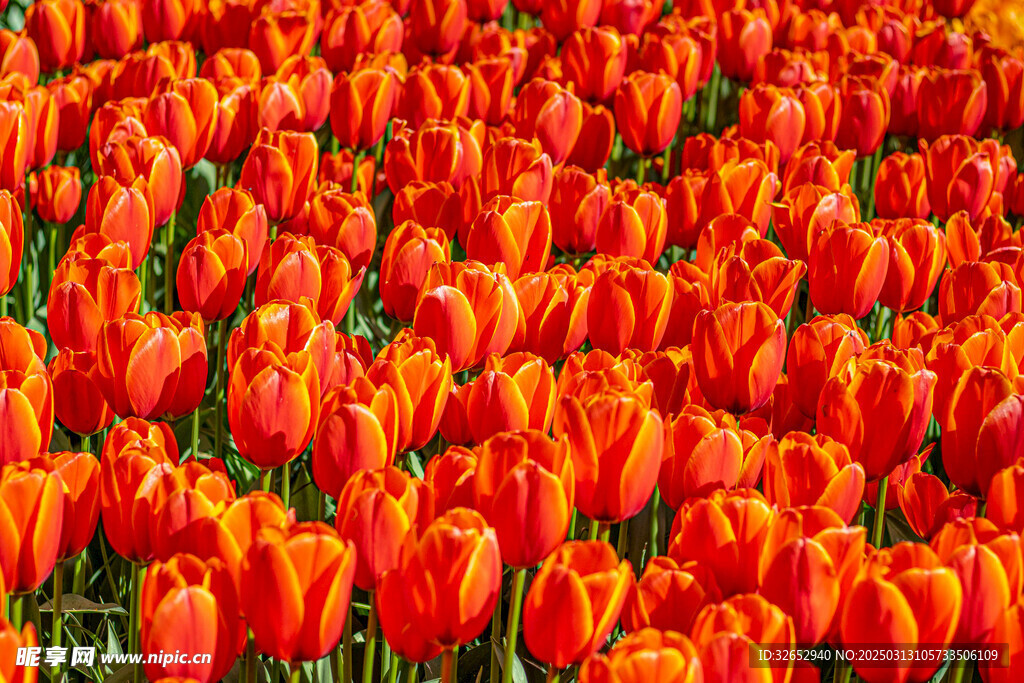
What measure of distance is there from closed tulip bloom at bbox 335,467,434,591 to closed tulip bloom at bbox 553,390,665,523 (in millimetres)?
184

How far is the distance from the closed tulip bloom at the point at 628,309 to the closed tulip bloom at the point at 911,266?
0.43 metres

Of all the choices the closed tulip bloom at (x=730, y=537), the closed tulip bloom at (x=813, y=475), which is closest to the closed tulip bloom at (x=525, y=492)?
the closed tulip bloom at (x=730, y=537)

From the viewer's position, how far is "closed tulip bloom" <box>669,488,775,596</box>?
106cm

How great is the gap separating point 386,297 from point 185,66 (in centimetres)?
126

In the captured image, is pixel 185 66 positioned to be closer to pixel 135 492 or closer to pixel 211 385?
pixel 211 385

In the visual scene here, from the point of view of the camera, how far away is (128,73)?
254cm

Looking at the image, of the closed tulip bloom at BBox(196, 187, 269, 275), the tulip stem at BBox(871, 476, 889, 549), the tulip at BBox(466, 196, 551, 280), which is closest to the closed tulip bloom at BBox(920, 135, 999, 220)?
the tulip at BBox(466, 196, 551, 280)

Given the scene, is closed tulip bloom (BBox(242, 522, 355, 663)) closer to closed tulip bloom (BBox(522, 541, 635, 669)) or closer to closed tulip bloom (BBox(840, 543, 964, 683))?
closed tulip bloom (BBox(522, 541, 635, 669))

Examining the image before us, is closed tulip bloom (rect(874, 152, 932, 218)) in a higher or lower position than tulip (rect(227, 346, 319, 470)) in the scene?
lower

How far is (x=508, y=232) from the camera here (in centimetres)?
172

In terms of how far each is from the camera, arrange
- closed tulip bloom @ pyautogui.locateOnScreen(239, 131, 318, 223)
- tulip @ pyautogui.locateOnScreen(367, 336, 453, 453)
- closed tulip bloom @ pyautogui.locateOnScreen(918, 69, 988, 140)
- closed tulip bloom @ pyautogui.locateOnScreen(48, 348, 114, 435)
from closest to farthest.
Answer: tulip @ pyautogui.locateOnScreen(367, 336, 453, 453) → closed tulip bloom @ pyautogui.locateOnScreen(48, 348, 114, 435) → closed tulip bloom @ pyautogui.locateOnScreen(239, 131, 318, 223) → closed tulip bloom @ pyautogui.locateOnScreen(918, 69, 988, 140)

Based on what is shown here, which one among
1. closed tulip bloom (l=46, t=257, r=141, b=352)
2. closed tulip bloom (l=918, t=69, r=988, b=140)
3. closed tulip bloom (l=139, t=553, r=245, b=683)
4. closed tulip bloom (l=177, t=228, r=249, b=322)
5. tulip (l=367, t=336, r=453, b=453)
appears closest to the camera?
closed tulip bloom (l=139, t=553, r=245, b=683)

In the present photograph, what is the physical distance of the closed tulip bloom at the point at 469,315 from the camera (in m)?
1.44

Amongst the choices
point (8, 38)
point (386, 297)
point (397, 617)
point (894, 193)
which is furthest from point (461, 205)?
point (8, 38)
